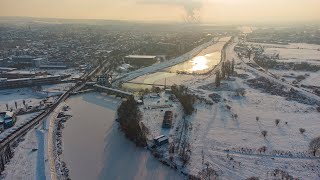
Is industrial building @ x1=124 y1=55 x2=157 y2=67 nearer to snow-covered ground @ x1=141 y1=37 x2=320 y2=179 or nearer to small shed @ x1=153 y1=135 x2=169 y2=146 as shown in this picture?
snow-covered ground @ x1=141 y1=37 x2=320 y2=179

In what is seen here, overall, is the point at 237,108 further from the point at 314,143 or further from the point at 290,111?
the point at 314,143

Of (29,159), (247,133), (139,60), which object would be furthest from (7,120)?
(139,60)

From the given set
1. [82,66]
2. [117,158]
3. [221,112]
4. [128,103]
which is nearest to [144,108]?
[128,103]

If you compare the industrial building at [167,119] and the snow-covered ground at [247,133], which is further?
the industrial building at [167,119]

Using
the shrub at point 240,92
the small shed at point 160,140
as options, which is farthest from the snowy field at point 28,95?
the shrub at point 240,92

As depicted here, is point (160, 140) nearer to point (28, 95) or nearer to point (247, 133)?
point (247, 133)

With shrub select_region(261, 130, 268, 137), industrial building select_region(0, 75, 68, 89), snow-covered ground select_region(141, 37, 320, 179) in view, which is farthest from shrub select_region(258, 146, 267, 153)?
industrial building select_region(0, 75, 68, 89)

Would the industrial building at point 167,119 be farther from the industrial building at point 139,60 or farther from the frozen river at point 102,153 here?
the industrial building at point 139,60
